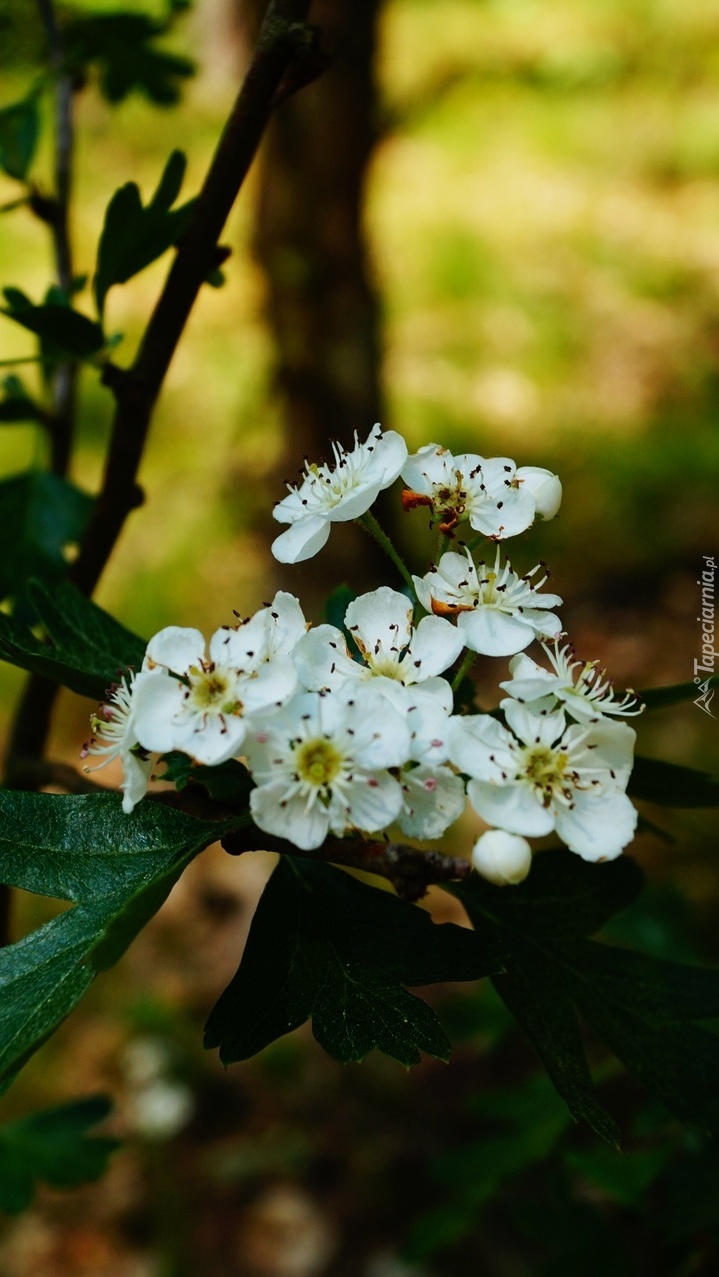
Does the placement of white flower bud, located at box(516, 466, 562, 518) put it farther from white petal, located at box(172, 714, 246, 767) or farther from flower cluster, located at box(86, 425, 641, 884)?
white petal, located at box(172, 714, 246, 767)

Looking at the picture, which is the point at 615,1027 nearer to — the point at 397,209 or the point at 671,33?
the point at 397,209

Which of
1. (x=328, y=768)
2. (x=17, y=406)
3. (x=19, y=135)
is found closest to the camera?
(x=328, y=768)

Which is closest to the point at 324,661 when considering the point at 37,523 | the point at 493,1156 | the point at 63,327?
the point at 63,327

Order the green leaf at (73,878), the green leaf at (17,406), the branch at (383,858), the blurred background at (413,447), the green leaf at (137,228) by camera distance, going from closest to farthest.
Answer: the green leaf at (73,878) → the branch at (383,858) → the green leaf at (137,228) → the green leaf at (17,406) → the blurred background at (413,447)

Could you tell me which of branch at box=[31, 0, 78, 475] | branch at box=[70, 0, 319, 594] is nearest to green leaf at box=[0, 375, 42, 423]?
branch at box=[31, 0, 78, 475]

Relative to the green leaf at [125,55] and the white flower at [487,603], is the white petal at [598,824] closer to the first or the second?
the white flower at [487,603]

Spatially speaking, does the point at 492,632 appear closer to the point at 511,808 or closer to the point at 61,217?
the point at 511,808

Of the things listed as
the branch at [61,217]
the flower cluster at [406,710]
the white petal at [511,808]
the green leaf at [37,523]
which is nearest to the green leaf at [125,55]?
the branch at [61,217]
